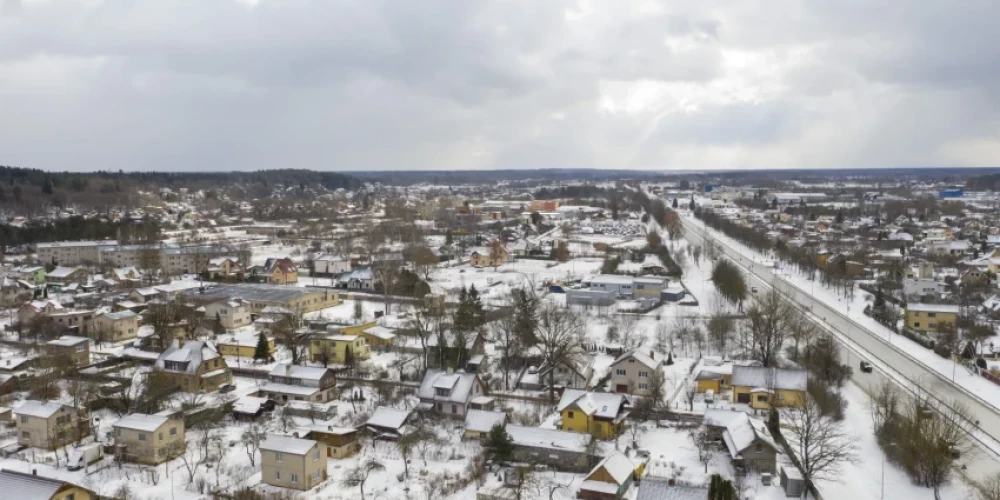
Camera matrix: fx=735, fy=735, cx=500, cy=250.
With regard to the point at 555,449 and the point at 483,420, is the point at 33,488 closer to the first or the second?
the point at 483,420

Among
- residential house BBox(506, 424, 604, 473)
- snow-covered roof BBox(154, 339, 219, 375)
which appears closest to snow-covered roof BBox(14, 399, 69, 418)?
snow-covered roof BBox(154, 339, 219, 375)

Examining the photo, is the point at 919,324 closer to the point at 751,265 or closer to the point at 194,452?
the point at 751,265

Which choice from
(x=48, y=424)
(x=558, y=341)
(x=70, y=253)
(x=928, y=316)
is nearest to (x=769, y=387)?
(x=558, y=341)

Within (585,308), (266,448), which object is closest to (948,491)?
(266,448)

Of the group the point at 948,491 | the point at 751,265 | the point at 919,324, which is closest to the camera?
the point at 948,491

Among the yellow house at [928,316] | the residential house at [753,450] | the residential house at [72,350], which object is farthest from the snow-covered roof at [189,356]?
the yellow house at [928,316]

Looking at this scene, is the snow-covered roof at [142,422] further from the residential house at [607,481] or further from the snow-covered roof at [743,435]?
the snow-covered roof at [743,435]
